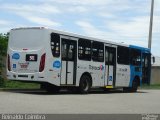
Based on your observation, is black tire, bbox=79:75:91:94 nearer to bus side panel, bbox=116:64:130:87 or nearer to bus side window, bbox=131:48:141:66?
bus side panel, bbox=116:64:130:87

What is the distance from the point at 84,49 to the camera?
23.8 metres

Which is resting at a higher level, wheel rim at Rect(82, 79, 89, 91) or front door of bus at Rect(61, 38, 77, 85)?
front door of bus at Rect(61, 38, 77, 85)

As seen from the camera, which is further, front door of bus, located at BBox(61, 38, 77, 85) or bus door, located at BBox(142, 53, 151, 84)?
bus door, located at BBox(142, 53, 151, 84)

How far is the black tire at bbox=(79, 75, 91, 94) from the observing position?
934 inches

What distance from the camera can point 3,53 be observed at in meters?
28.0

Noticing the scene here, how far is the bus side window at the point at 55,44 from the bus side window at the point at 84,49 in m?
1.70

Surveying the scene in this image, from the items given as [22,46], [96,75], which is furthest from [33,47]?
[96,75]

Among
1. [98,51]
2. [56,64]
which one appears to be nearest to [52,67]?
[56,64]

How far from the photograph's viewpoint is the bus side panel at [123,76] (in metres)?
27.2

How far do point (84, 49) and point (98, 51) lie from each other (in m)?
1.43

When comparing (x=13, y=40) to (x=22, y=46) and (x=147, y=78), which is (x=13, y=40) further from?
(x=147, y=78)

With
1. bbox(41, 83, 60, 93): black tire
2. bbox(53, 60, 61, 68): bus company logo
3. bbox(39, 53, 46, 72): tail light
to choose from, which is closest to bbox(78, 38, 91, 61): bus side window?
bbox(53, 60, 61, 68): bus company logo

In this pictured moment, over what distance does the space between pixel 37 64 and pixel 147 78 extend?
37.4 feet

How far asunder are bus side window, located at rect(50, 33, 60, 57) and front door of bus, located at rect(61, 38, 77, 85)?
319 mm
